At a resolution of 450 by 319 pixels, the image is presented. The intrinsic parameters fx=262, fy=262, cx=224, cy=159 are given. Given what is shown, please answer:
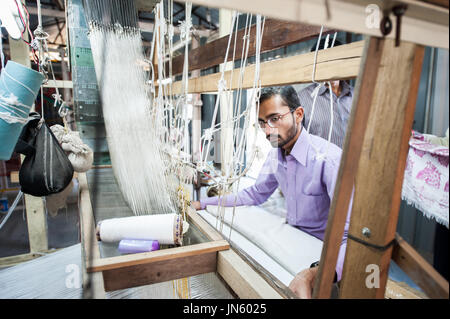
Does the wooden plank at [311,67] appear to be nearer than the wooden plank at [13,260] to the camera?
Yes

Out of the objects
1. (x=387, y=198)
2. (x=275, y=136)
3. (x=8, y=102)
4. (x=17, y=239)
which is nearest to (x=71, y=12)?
(x=8, y=102)

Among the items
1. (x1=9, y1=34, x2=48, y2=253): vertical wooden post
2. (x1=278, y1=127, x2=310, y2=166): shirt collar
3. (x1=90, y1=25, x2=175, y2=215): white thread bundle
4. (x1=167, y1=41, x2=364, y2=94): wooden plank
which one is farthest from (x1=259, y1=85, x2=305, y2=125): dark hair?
(x1=9, y1=34, x2=48, y2=253): vertical wooden post

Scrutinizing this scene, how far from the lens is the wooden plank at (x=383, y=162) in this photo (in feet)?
1.27

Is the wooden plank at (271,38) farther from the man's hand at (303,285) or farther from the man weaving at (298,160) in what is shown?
the man's hand at (303,285)

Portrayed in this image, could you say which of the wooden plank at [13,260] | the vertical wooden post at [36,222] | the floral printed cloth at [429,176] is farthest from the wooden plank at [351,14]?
the wooden plank at [13,260]

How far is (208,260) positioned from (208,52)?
1.03 m

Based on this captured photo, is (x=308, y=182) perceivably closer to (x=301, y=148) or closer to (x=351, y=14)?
(x=301, y=148)

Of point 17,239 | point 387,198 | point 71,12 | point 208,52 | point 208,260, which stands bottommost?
point 17,239

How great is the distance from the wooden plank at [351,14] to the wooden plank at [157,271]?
58 cm

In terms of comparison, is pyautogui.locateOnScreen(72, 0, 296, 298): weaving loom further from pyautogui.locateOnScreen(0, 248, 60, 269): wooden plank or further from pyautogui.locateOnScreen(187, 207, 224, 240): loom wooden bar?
pyautogui.locateOnScreen(0, 248, 60, 269): wooden plank

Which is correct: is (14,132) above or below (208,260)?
above
